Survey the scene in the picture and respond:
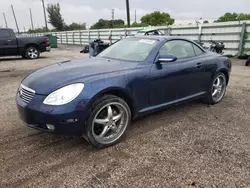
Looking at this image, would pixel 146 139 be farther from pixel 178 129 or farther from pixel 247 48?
pixel 247 48

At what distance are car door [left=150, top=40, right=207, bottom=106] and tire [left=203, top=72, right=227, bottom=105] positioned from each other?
1.17ft

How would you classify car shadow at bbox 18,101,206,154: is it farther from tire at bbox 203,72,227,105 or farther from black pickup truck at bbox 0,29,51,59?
black pickup truck at bbox 0,29,51,59

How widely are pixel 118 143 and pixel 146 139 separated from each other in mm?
408

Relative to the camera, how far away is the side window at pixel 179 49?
4.03 metres

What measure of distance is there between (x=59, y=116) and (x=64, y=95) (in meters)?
0.25

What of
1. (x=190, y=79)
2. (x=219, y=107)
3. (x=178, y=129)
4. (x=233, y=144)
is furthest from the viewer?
(x=219, y=107)

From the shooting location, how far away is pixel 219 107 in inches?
191

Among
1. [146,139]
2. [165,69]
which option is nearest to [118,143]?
[146,139]

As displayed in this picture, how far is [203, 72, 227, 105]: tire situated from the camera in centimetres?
485

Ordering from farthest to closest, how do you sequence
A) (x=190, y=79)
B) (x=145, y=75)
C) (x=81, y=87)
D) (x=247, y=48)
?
(x=247, y=48)
(x=190, y=79)
(x=145, y=75)
(x=81, y=87)

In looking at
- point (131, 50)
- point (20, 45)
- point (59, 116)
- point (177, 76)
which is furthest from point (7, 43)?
point (59, 116)

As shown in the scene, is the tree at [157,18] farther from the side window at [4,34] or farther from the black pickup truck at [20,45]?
the side window at [4,34]

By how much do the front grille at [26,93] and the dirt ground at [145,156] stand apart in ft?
2.17

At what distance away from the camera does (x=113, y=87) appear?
10.3ft
